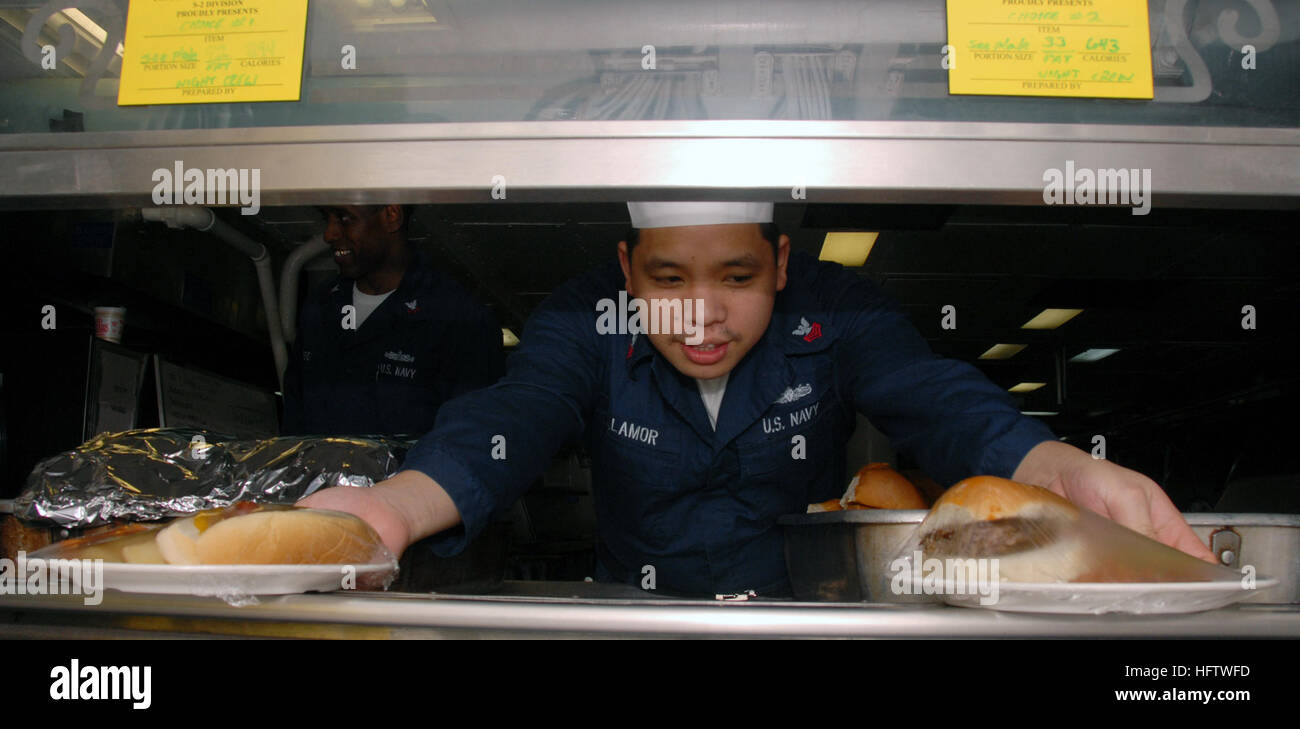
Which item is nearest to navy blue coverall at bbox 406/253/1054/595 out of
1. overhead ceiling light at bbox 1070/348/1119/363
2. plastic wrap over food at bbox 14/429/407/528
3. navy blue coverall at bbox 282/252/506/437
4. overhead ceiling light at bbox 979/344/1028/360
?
plastic wrap over food at bbox 14/429/407/528

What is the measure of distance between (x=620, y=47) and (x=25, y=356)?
192 centimetres

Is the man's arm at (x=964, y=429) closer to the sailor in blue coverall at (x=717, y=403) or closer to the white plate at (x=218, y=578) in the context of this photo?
the sailor in blue coverall at (x=717, y=403)

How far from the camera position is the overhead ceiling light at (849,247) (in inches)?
168

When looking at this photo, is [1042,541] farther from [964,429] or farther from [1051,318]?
[1051,318]

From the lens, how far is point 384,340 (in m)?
2.33

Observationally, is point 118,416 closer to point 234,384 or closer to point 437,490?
point 234,384

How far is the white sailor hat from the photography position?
1.22m

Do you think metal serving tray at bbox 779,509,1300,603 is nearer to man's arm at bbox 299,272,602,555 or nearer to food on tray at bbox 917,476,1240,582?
food on tray at bbox 917,476,1240,582

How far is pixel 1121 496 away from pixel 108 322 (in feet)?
7.55

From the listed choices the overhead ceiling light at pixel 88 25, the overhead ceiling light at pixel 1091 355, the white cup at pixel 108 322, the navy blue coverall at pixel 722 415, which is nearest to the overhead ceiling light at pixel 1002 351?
the overhead ceiling light at pixel 1091 355

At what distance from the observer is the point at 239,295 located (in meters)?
2.92

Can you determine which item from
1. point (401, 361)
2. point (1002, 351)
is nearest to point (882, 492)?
point (401, 361)
